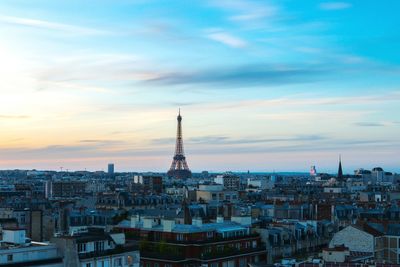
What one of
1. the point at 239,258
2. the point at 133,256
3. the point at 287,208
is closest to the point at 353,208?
the point at 287,208

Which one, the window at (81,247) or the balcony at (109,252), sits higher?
the window at (81,247)

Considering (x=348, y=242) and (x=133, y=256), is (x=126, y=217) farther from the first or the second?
(x=133, y=256)

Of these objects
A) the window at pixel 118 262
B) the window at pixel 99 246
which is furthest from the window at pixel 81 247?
the window at pixel 118 262

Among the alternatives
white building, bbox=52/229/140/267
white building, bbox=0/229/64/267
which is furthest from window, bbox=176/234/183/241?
white building, bbox=0/229/64/267

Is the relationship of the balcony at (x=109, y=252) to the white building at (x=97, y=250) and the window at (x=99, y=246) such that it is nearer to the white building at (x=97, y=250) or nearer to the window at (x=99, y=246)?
the white building at (x=97, y=250)

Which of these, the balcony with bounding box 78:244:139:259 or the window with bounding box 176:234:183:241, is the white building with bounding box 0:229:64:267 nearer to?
the balcony with bounding box 78:244:139:259

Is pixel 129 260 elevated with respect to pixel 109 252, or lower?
lower

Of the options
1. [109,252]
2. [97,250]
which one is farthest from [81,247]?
[109,252]

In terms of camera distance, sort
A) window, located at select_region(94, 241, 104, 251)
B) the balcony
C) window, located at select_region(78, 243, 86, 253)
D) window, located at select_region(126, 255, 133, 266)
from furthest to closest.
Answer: window, located at select_region(126, 255, 133, 266)
window, located at select_region(94, 241, 104, 251)
the balcony
window, located at select_region(78, 243, 86, 253)

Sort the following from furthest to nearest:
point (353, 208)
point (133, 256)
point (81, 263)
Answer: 1. point (353, 208)
2. point (133, 256)
3. point (81, 263)

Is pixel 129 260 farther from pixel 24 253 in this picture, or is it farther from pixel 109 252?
pixel 24 253

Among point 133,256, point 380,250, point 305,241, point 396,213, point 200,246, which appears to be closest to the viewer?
point 133,256
